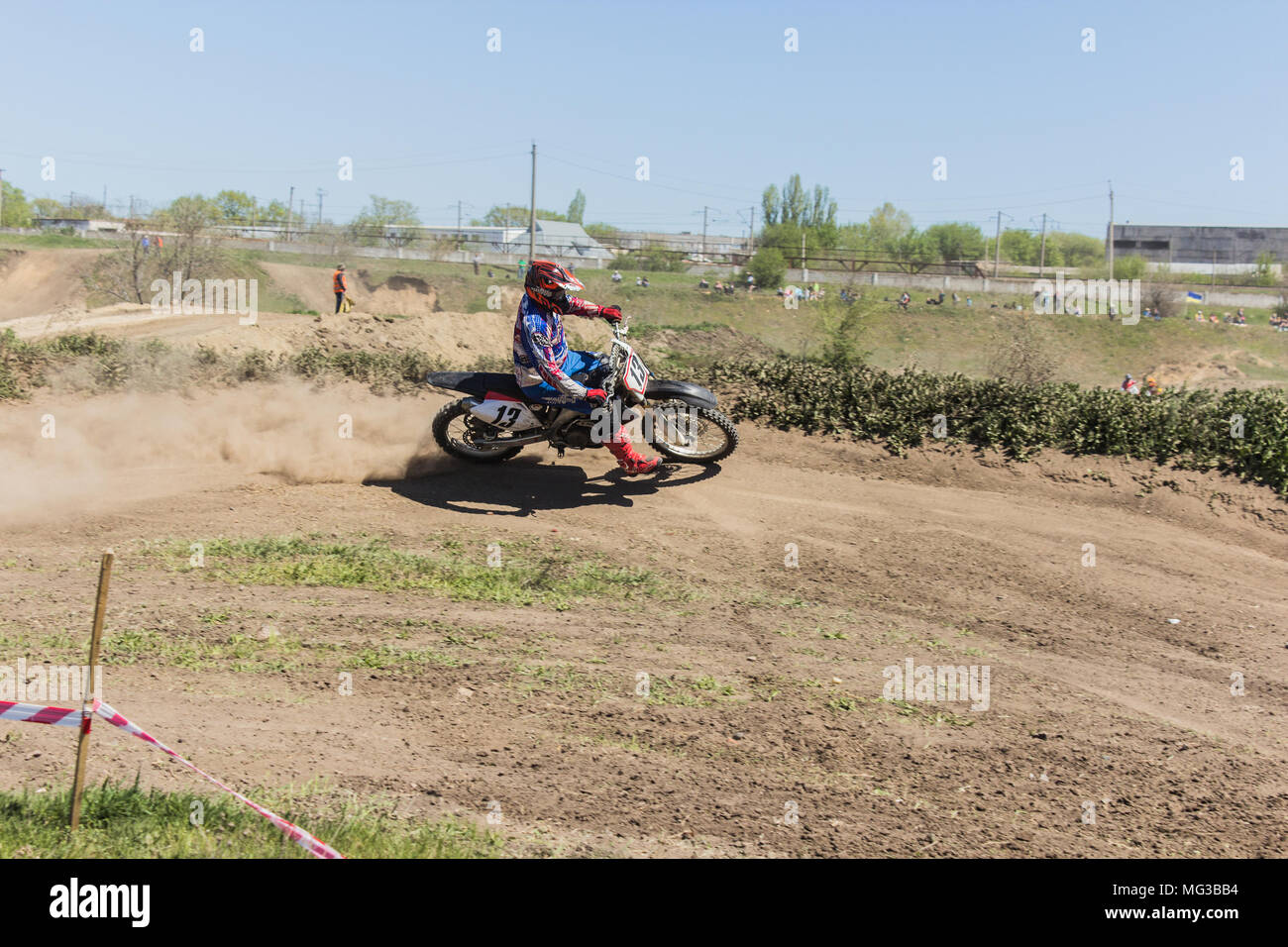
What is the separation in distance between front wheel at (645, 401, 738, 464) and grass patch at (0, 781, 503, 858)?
6.04m

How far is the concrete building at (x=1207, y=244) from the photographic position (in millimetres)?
92625

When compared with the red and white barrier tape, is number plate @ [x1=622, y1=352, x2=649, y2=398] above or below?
above

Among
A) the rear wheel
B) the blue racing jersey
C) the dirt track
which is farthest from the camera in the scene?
the rear wheel

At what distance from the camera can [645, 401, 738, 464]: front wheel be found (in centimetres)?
1022

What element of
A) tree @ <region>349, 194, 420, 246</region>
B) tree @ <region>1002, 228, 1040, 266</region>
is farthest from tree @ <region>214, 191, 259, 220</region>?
tree @ <region>1002, 228, 1040, 266</region>

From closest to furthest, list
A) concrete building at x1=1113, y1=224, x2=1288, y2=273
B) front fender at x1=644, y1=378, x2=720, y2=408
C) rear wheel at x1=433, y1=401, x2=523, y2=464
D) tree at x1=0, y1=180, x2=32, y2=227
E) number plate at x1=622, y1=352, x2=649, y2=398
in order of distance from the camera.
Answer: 1. number plate at x1=622, y1=352, x2=649, y2=398
2. front fender at x1=644, y1=378, x2=720, y2=408
3. rear wheel at x1=433, y1=401, x2=523, y2=464
4. tree at x1=0, y1=180, x2=32, y2=227
5. concrete building at x1=1113, y1=224, x2=1288, y2=273

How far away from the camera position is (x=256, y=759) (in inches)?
209

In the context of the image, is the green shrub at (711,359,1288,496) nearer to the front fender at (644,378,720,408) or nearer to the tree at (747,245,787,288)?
the front fender at (644,378,720,408)

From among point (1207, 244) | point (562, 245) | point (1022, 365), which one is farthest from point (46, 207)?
point (1207, 244)

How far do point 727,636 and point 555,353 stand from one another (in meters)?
3.84

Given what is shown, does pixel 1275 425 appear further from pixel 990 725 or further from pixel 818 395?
pixel 990 725

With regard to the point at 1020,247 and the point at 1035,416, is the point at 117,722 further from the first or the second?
the point at 1020,247

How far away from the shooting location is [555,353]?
32.0 feet
